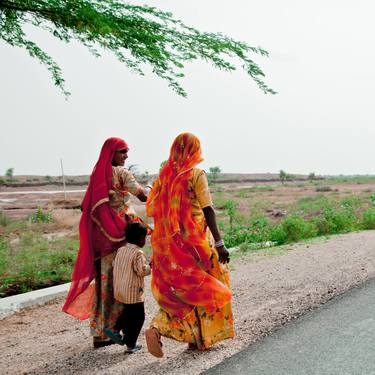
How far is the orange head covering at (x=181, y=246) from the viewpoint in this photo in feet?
14.4

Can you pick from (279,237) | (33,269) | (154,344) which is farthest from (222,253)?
(279,237)

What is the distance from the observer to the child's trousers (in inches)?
184

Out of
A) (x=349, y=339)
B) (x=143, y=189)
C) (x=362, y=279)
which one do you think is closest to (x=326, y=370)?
(x=349, y=339)

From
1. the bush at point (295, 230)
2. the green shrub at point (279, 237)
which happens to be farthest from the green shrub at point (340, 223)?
the green shrub at point (279, 237)

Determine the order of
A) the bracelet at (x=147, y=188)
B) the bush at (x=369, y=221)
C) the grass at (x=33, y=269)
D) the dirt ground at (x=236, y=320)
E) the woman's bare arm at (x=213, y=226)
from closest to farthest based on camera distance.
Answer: the woman's bare arm at (x=213, y=226) → the dirt ground at (x=236, y=320) → the bracelet at (x=147, y=188) → the grass at (x=33, y=269) → the bush at (x=369, y=221)

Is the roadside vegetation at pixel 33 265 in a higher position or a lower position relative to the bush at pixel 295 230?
lower

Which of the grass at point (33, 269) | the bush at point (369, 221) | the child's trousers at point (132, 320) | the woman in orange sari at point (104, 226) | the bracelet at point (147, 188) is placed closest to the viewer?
the child's trousers at point (132, 320)

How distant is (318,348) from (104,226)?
2284mm

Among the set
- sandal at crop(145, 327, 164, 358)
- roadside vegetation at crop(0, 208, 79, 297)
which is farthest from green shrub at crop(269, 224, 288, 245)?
sandal at crop(145, 327, 164, 358)

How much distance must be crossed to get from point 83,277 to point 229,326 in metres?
1.53

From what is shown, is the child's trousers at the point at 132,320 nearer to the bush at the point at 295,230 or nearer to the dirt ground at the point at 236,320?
the dirt ground at the point at 236,320

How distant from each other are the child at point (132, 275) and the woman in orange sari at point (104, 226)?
0.81 ft

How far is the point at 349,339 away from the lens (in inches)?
186

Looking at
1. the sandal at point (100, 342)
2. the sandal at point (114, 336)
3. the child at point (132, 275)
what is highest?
the child at point (132, 275)
